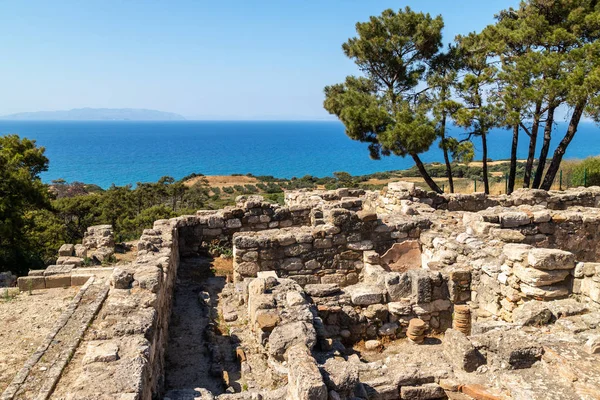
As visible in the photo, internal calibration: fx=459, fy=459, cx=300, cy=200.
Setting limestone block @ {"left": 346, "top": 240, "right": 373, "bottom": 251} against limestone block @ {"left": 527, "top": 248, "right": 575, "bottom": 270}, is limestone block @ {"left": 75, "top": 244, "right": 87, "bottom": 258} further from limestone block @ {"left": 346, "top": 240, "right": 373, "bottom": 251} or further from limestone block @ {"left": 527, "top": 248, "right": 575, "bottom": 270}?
limestone block @ {"left": 527, "top": 248, "right": 575, "bottom": 270}

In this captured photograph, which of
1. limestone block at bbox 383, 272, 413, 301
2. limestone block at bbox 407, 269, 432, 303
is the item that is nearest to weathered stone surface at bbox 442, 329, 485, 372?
limestone block at bbox 407, 269, 432, 303

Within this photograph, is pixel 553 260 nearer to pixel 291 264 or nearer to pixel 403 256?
pixel 403 256

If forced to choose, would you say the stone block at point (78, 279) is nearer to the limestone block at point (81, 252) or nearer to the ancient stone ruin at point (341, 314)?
the ancient stone ruin at point (341, 314)

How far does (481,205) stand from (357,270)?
7.42 metres

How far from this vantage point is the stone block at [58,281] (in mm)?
10188

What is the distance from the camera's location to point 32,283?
10.1 metres

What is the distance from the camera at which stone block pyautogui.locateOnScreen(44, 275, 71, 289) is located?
1019 centimetres

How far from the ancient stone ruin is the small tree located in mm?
8430

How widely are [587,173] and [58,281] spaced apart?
2424cm

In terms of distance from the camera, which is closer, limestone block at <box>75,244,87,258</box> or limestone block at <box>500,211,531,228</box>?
limestone block at <box>500,211,531,228</box>

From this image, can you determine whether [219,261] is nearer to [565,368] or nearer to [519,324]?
[519,324]

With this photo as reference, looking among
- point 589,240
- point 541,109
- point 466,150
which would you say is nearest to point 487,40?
point 541,109

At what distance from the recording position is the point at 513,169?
69.7 ft

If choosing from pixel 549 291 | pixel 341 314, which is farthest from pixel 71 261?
pixel 549 291
